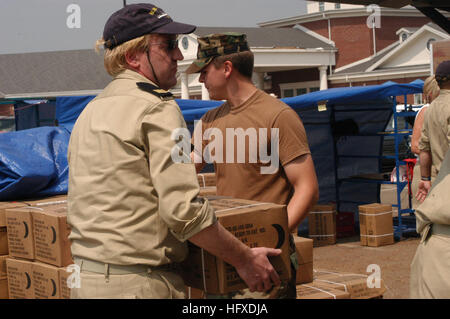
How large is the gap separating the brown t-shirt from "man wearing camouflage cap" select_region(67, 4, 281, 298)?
33.5 inches

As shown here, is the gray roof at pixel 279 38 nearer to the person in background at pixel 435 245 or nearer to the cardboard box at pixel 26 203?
the cardboard box at pixel 26 203

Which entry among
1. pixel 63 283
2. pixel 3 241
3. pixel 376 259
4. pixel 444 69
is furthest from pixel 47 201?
pixel 376 259

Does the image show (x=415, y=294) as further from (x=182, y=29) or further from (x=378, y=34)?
(x=378, y=34)

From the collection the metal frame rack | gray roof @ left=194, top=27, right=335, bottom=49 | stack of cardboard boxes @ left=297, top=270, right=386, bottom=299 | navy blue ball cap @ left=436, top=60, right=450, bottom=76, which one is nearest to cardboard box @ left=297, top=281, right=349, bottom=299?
stack of cardboard boxes @ left=297, top=270, right=386, bottom=299

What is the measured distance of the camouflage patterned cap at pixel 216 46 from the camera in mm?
3443

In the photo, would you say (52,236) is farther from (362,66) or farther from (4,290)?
(362,66)

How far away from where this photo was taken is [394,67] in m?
41.4

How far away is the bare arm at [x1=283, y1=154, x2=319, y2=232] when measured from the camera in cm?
316

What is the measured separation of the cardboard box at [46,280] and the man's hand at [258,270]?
169 centimetres

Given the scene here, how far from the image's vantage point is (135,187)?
229cm

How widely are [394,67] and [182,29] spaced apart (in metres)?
40.8

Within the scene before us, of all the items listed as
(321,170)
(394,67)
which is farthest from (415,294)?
(394,67)

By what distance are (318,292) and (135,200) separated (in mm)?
2502

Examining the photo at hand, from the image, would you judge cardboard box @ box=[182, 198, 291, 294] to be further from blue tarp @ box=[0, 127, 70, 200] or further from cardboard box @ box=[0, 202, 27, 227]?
blue tarp @ box=[0, 127, 70, 200]
